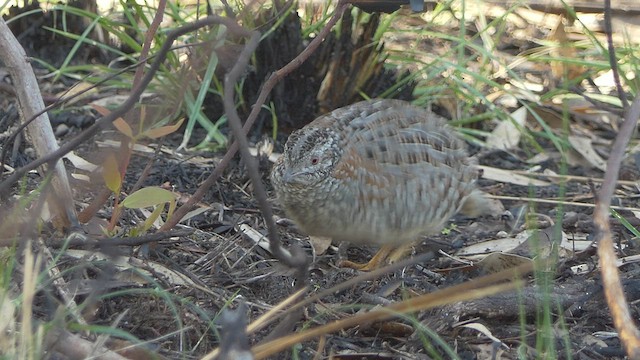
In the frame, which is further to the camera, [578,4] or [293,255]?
[578,4]

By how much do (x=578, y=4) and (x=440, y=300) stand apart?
5440 mm

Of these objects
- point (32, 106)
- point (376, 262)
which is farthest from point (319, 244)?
point (32, 106)

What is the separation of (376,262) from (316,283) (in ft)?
1.88

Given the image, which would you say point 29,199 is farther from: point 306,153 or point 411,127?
point 411,127

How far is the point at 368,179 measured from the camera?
410cm

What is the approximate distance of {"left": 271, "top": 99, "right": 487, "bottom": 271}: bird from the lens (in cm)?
407

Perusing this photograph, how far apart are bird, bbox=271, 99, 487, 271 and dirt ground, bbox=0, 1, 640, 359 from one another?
0.20 meters

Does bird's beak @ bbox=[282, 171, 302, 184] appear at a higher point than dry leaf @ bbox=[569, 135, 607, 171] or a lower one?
higher

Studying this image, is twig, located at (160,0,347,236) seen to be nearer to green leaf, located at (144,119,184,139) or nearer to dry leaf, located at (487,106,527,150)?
green leaf, located at (144,119,184,139)

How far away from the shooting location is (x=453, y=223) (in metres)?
5.19

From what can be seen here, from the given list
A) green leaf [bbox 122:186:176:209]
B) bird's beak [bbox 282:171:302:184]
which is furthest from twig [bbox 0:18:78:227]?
bird's beak [bbox 282:171:302:184]

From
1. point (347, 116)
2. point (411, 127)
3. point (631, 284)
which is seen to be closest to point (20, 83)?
point (347, 116)

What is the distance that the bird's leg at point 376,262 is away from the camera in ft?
14.5

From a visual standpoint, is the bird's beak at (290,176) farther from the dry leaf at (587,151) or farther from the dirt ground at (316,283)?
the dry leaf at (587,151)
